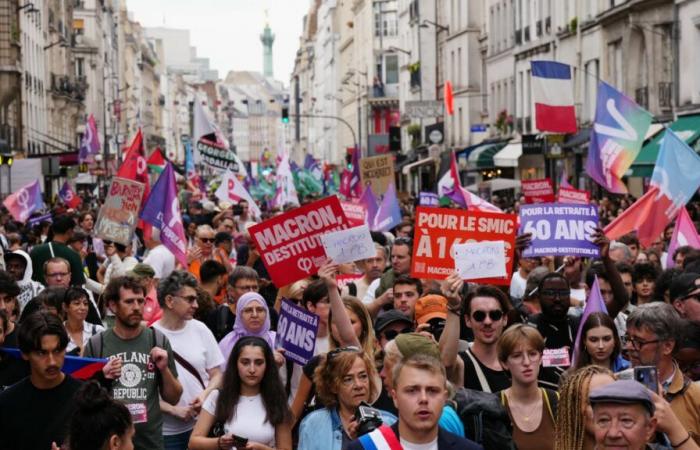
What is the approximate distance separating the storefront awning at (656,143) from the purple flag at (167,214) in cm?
1519

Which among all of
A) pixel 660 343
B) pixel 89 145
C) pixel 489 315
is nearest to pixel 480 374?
pixel 489 315

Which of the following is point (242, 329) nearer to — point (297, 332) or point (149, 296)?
point (297, 332)

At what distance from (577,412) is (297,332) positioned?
11.6ft

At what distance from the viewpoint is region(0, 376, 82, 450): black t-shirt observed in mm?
7262

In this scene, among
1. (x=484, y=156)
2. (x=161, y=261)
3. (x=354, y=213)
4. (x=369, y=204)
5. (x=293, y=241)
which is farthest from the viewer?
(x=484, y=156)

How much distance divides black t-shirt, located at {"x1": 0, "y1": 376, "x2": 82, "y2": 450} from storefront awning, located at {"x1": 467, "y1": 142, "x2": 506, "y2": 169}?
44.0 meters

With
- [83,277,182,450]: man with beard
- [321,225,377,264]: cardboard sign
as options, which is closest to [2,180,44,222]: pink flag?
[321,225,377,264]: cardboard sign

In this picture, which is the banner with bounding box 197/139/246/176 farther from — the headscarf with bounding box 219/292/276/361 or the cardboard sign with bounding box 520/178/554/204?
the headscarf with bounding box 219/292/276/361

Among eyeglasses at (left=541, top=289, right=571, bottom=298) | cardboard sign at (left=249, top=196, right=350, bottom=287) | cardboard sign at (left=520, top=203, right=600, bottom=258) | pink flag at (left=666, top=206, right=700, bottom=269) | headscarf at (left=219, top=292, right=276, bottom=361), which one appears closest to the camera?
eyeglasses at (left=541, top=289, right=571, bottom=298)

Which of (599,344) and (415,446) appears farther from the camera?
(599,344)

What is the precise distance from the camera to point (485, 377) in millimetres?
8297

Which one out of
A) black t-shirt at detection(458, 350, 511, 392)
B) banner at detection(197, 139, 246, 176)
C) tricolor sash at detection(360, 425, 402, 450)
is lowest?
black t-shirt at detection(458, 350, 511, 392)

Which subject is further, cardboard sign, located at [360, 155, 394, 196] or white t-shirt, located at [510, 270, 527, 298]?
cardboard sign, located at [360, 155, 394, 196]

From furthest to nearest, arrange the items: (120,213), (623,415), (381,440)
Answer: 1. (120,213)
2. (381,440)
3. (623,415)
